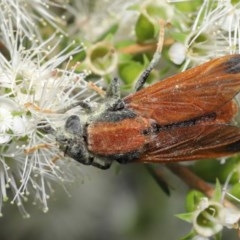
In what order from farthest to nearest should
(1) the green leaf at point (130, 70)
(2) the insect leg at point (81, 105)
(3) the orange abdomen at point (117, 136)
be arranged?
(1) the green leaf at point (130, 70)
(2) the insect leg at point (81, 105)
(3) the orange abdomen at point (117, 136)

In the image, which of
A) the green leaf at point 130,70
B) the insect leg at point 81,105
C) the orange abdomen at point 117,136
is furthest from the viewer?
the green leaf at point 130,70

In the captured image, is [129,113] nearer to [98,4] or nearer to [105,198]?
[98,4]

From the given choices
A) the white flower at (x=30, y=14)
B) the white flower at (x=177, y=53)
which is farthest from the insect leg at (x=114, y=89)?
the white flower at (x=30, y=14)

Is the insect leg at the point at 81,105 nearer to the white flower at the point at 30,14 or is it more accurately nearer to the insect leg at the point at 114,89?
the insect leg at the point at 114,89

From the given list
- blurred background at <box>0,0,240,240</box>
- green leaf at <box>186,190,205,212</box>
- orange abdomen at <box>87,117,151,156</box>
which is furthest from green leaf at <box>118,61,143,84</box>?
green leaf at <box>186,190,205,212</box>

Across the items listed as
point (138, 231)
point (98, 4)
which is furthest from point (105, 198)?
point (98, 4)

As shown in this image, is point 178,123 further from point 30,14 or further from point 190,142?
point 30,14
